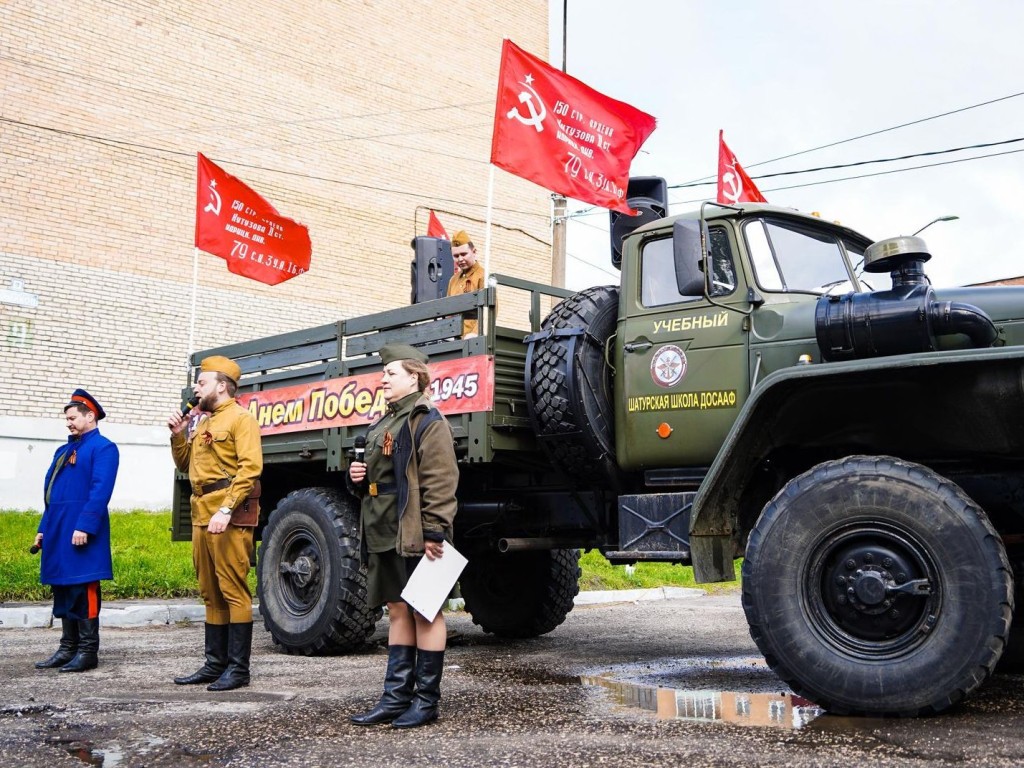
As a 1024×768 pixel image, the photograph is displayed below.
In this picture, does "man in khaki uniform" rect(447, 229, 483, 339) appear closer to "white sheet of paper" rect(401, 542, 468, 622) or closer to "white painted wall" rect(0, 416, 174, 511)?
"white sheet of paper" rect(401, 542, 468, 622)

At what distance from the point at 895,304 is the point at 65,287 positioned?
13.5 metres

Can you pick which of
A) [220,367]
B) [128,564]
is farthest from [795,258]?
[128,564]

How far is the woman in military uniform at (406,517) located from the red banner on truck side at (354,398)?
1.05 metres

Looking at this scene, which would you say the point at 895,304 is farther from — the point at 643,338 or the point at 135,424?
the point at 135,424

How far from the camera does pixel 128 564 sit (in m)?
11.4

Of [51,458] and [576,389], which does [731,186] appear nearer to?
[576,389]

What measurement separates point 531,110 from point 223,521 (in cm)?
519

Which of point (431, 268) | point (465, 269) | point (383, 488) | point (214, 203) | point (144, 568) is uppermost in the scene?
point (214, 203)

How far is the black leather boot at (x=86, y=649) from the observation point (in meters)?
6.73

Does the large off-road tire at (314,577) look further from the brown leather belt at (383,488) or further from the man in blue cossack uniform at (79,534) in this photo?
the brown leather belt at (383,488)

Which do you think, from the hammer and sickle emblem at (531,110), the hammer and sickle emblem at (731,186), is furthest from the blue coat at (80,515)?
the hammer and sickle emblem at (731,186)

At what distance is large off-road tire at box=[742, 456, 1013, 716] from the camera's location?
440cm

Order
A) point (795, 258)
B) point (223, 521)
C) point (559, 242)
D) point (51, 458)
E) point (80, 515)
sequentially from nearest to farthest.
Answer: point (223, 521) → point (795, 258) → point (80, 515) → point (51, 458) → point (559, 242)

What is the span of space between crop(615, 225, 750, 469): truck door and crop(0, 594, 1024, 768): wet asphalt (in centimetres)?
139
